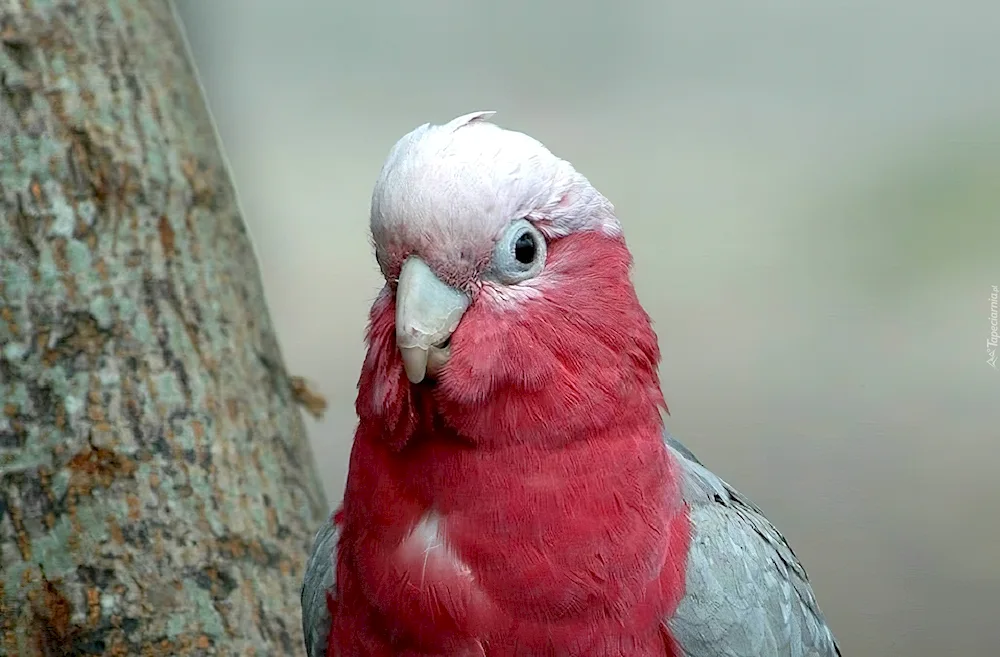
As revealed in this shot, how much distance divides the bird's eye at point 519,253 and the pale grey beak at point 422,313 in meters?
0.07

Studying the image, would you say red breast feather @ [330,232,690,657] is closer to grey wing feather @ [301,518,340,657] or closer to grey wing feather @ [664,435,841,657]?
grey wing feather @ [664,435,841,657]

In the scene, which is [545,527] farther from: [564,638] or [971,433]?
[971,433]

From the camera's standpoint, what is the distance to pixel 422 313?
1340 mm

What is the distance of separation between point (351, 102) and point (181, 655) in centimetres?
186

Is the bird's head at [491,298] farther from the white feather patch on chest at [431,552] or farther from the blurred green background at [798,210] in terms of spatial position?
the blurred green background at [798,210]

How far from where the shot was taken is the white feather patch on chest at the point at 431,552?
4.87ft

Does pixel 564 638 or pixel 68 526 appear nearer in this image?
pixel 564 638

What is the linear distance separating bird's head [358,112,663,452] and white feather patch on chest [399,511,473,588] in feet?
0.52

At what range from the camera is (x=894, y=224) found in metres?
2.70

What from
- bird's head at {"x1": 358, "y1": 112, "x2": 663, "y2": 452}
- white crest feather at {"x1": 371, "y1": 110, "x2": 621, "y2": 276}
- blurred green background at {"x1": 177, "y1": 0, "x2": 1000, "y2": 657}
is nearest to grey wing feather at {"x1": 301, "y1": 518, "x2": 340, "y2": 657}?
bird's head at {"x1": 358, "y1": 112, "x2": 663, "y2": 452}

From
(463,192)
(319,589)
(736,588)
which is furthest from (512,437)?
(319,589)

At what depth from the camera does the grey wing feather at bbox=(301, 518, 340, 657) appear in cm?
187

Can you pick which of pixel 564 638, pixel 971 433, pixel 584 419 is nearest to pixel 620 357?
pixel 584 419

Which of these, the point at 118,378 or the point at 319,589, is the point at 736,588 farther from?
the point at 118,378
